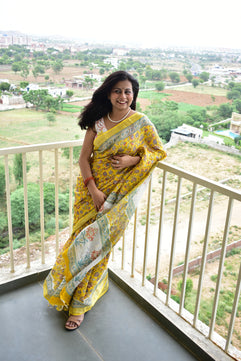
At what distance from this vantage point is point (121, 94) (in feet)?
5.33

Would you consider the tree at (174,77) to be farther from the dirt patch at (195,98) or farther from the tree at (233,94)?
the tree at (233,94)

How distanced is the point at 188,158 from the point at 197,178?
6.25 feet

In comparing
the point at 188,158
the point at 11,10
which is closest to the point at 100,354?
the point at 188,158

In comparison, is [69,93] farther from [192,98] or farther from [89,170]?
[89,170]

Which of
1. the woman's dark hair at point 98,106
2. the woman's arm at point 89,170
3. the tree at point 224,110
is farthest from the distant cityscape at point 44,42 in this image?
the woman's arm at point 89,170

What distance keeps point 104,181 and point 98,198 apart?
0.10 m

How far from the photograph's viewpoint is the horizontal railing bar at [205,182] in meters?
1.37

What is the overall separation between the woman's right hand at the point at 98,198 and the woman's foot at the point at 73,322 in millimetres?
619

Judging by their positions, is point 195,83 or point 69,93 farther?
point 69,93

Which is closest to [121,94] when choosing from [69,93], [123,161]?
[123,161]

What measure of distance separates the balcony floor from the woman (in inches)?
3.5

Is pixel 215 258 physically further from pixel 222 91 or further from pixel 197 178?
pixel 222 91

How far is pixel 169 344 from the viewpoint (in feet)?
5.40

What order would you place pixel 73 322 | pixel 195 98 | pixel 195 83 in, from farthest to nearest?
pixel 195 98 → pixel 195 83 → pixel 73 322
